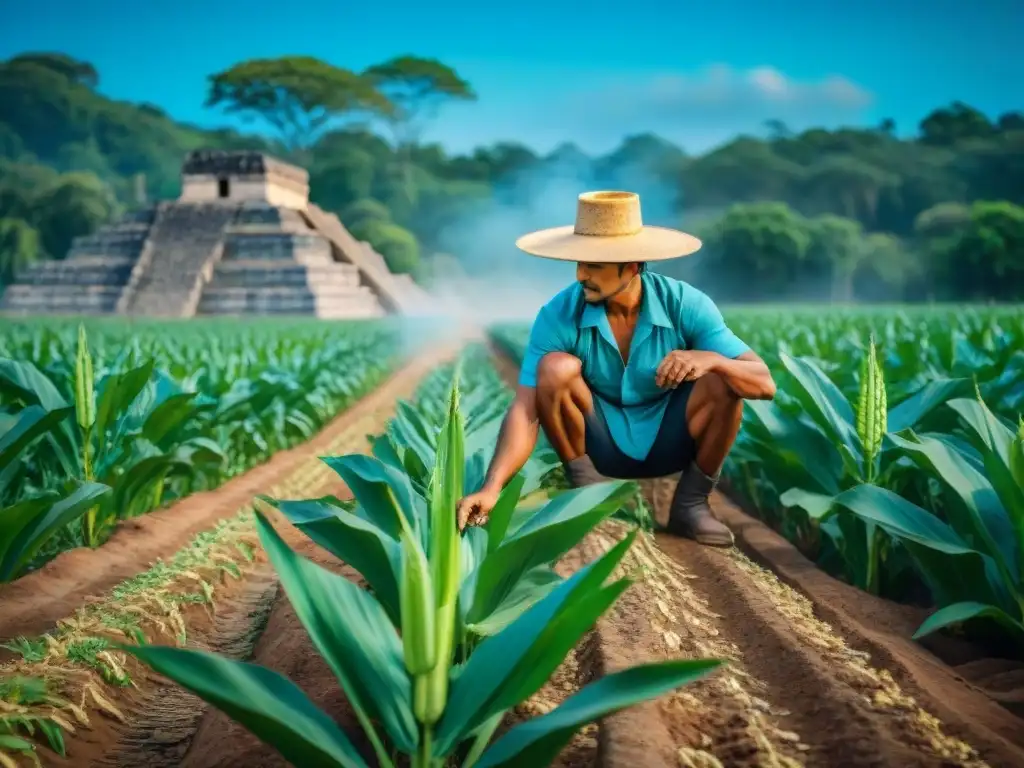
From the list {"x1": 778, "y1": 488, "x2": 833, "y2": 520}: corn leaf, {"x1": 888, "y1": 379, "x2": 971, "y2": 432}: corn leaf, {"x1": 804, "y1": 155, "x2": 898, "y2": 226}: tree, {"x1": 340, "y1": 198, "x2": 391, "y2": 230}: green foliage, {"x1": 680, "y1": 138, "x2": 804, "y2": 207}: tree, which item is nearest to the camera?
{"x1": 778, "y1": 488, "x2": 833, "y2": 520}: corn leaf

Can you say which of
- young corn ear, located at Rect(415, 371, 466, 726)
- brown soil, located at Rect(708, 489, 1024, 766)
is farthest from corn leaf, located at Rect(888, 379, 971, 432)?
young corn ear, located at Rect(415, 371, 466, 726)

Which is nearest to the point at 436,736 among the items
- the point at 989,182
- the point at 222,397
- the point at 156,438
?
→ the point at 156,438

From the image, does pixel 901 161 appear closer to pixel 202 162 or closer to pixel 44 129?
pixel 202 162

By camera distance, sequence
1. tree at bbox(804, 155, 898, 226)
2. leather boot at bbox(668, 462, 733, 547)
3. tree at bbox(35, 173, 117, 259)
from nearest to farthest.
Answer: leather boot at bbox(668, 462, 733, 547), tree at bbox(35, 173, 117, 259), tree at bbox(804, 155, 898, 226)

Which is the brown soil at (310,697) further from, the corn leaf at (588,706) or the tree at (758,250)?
the tree at (758,250)

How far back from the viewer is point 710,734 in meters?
1.98

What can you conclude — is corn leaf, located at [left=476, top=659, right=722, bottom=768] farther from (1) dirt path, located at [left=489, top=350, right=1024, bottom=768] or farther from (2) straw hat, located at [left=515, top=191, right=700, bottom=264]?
(2) straw hat, located at [left=515, top=191, right=700, bottom=264]

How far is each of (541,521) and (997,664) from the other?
126cm

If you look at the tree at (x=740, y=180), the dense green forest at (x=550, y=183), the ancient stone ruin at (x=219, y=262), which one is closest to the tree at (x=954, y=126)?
the dense green forest at (x=550, y=183)

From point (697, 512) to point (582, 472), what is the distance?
436mm

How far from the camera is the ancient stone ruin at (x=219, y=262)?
1131 inches

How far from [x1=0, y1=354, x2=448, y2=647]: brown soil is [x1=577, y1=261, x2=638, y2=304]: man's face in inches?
69.8

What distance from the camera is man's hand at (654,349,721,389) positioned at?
293cm

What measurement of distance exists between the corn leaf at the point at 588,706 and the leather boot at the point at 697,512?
2.14m
